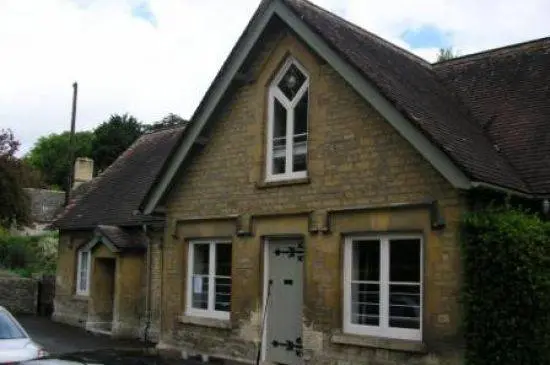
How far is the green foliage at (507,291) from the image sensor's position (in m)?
9.70

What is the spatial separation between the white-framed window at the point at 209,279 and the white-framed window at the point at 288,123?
7.28ft

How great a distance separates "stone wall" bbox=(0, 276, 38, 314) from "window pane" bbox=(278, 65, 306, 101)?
15525mm

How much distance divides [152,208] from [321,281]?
497 cm

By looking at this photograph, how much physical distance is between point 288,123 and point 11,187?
2168cm

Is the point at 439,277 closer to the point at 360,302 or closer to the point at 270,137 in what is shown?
the point at 360,302

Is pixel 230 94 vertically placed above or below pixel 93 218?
above

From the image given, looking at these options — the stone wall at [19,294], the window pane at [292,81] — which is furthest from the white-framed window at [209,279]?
the stone wall at [19,294]

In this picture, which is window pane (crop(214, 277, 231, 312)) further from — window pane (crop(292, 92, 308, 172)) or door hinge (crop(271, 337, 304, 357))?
window pane (crop(292, 92, 308, 172))

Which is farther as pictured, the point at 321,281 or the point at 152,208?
the point at 152,208

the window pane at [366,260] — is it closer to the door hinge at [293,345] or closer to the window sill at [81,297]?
the door hinge at [293,345]

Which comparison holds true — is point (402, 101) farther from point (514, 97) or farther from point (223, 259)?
point (223, 259)

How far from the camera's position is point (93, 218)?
21.2 m

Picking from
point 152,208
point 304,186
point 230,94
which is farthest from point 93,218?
point 304,186

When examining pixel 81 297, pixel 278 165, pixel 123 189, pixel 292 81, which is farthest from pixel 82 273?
pixel 292 81
